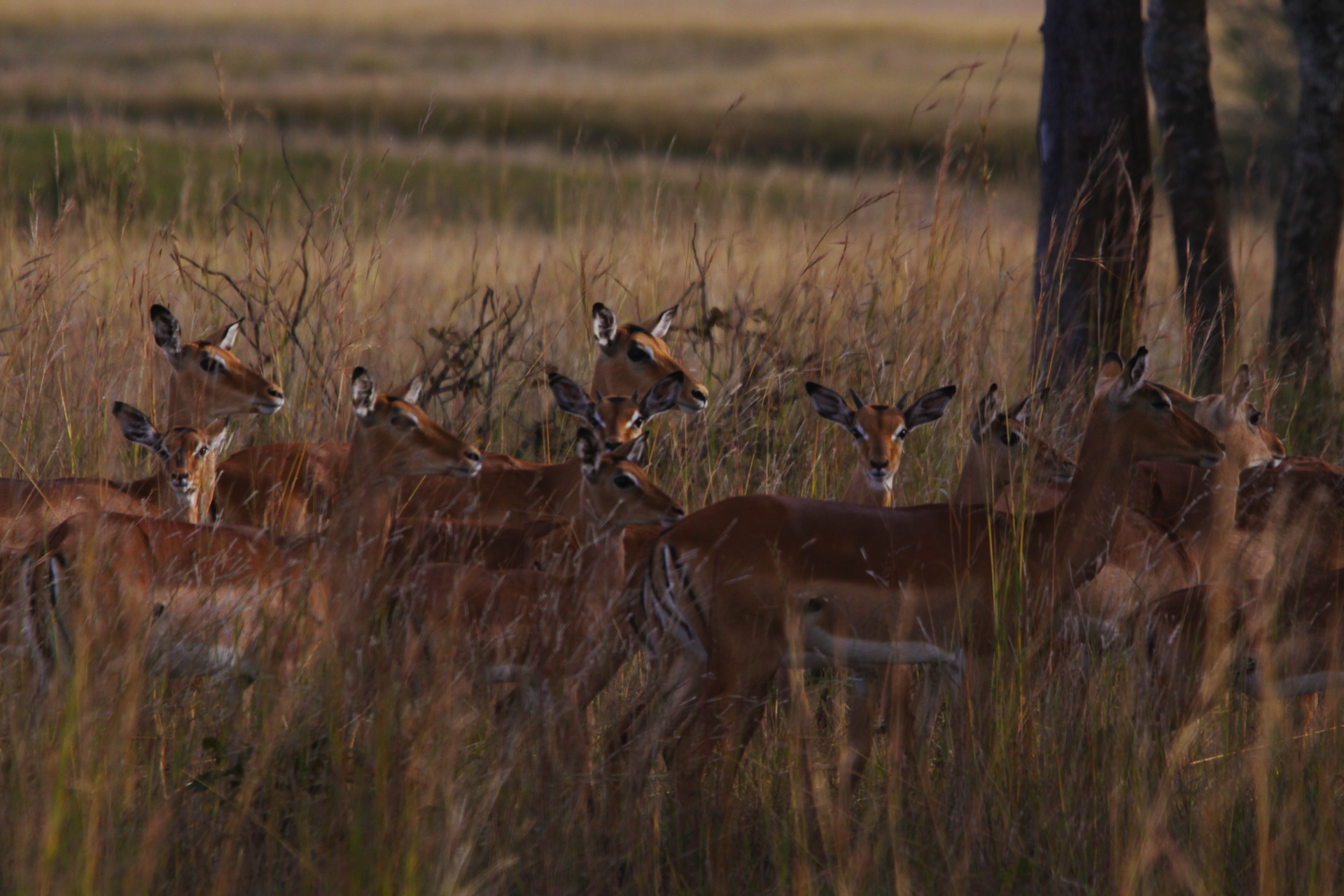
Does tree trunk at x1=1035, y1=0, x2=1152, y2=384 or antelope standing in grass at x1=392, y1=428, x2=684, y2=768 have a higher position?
tree trunk at x1=1035, y1=0, x2=1152, y2=384

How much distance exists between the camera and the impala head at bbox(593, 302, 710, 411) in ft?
20.6

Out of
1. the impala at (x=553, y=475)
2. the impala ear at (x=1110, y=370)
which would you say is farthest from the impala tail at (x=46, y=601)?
the impala ear at (x=1110, y=370)

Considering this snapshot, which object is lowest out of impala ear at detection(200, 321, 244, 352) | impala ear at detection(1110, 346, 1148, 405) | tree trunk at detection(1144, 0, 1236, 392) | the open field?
the open field

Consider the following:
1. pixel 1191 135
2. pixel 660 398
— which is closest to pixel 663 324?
pixel 660 398

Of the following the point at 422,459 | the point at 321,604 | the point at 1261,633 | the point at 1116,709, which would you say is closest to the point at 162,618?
the point at 321,604

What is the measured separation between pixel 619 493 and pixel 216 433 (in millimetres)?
1743

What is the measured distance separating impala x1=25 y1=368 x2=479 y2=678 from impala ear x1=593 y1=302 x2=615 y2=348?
2262 millimetres

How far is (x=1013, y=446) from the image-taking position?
15.9ft

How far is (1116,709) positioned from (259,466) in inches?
114

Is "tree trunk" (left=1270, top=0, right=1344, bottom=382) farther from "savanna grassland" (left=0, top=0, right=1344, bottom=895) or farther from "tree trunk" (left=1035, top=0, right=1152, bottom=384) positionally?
"tree trunk" (left=1035, top=0, right=1152, bottom=384)

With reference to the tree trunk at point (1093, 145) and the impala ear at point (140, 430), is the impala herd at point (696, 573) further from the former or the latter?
the tree trunk at point (1093, 145)

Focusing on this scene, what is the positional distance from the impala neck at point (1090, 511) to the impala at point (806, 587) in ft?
0.06

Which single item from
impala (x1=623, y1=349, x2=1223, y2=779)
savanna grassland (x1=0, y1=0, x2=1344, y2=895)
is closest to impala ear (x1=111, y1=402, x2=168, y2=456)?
savanna grassland (x1=0, y1=0, x2=1344, y2=895)

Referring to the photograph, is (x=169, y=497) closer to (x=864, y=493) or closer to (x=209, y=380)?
(x=209, y=380)
